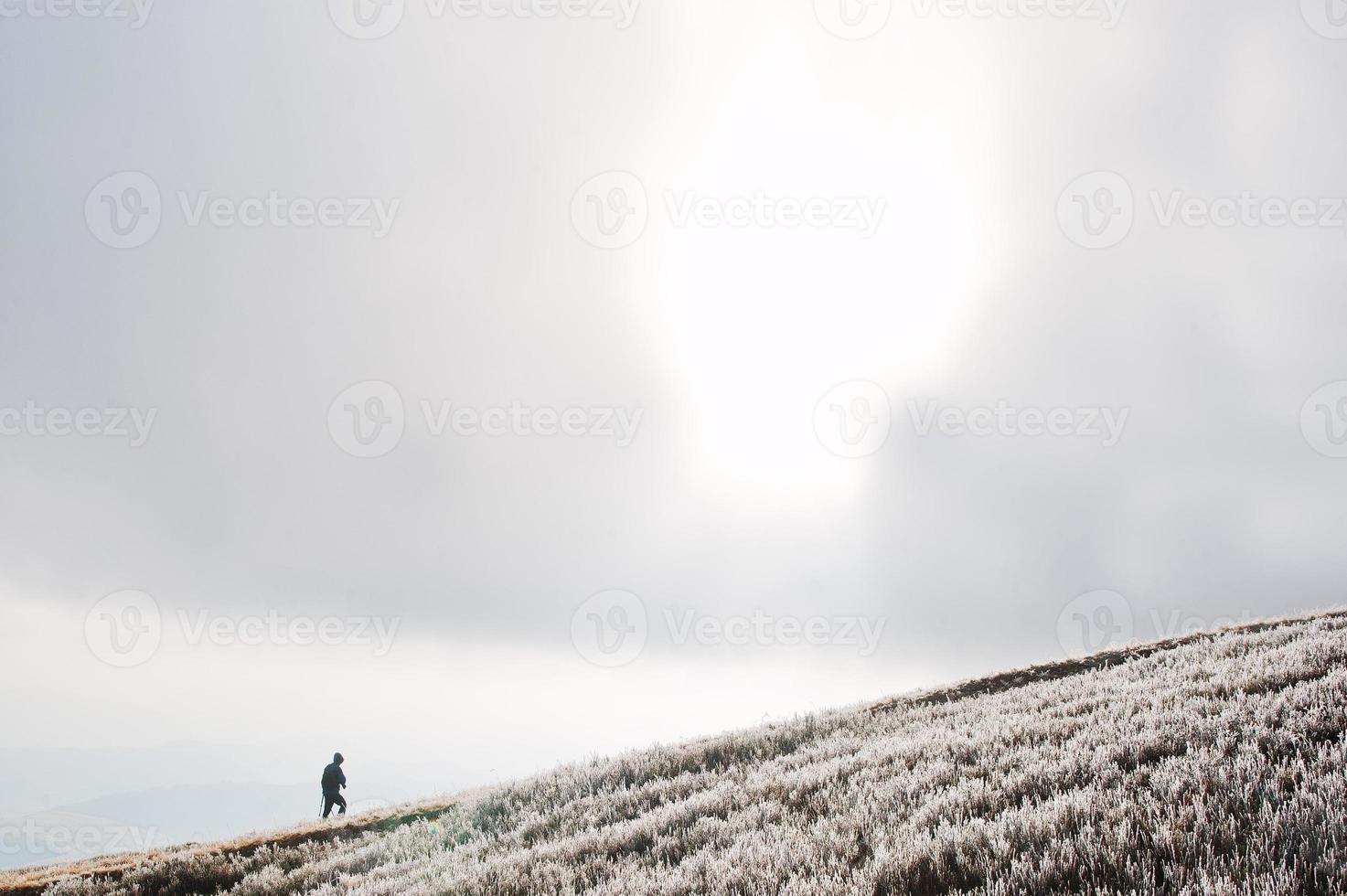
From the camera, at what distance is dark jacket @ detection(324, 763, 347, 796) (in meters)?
19.1

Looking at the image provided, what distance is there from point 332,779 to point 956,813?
780 inches

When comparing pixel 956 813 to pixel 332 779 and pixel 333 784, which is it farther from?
pixel 333 784

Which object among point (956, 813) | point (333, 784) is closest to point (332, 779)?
point (333, 784)

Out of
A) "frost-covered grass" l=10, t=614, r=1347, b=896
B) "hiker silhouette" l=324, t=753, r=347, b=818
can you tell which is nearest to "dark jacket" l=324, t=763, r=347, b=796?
"hiker silhouette" l=324, t=753, r=347, b=818

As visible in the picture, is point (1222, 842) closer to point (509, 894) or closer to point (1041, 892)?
point (1041, 892)

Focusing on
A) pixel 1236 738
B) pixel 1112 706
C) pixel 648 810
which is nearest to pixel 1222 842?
pixel 1236 738

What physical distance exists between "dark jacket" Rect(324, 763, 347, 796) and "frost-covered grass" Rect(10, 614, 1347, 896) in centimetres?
903

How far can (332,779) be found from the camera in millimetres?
19234

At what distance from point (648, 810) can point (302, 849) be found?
6782 millimetres

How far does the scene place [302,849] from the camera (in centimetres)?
1078

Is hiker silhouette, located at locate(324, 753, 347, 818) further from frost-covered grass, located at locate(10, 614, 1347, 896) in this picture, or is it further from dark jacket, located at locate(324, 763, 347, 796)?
frost-covered grass, located at locate(10, 614, 1347, 896)

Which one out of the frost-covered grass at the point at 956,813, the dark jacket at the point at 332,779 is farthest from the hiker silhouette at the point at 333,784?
the frost-covered grass at the point at 956,813

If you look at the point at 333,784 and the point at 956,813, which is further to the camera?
the point at 333,784

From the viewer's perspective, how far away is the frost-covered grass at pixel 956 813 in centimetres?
395
